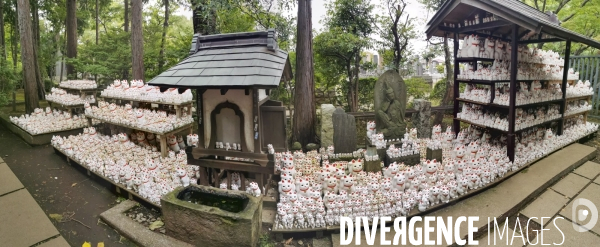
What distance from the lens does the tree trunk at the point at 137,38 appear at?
9.49m

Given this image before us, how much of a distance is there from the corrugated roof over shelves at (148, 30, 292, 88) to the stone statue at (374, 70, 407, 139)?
2.75m

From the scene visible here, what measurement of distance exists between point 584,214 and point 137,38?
11.4m

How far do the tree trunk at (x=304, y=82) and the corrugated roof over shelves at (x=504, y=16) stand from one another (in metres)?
2.94

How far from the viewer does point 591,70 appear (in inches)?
424

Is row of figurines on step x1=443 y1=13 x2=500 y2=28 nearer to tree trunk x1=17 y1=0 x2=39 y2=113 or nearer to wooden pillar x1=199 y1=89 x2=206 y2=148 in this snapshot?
wooden pillar x1=199 y1=89 x2=206 y2=148

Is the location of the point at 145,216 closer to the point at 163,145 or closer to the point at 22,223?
the point at 22,223

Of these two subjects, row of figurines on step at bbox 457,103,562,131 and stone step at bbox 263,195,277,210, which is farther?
row of figurines on step at bbox 457,103,562,131

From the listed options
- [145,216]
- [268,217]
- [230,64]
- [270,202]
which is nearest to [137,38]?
[230,64]

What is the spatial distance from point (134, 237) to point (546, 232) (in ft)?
19.1

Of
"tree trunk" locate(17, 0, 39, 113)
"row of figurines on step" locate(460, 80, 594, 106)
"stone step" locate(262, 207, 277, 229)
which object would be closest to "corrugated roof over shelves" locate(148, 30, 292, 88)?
"stone step" locate(262, 207, 277, 229)

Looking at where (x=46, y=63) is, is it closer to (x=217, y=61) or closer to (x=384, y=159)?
(x=217, y=61)

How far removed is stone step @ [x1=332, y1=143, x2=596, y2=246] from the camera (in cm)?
448

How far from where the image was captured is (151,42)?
568 inches

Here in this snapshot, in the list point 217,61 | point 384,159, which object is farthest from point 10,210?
point 384,159
